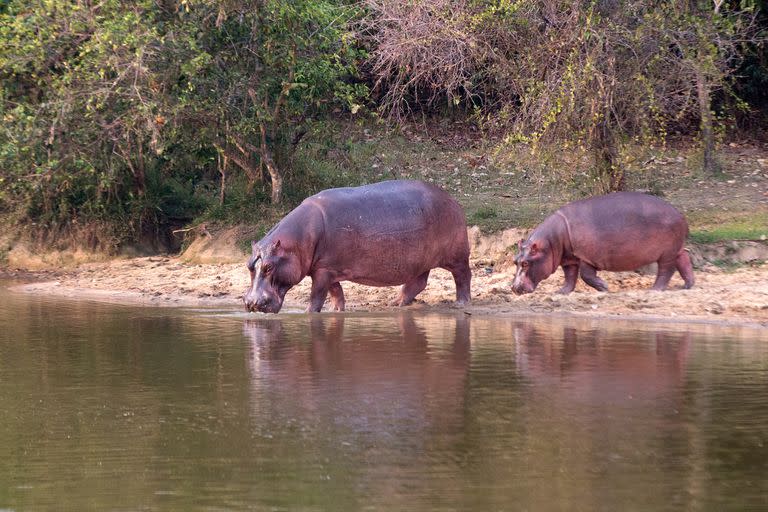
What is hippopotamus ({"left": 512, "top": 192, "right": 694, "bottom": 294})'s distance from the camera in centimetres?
1069

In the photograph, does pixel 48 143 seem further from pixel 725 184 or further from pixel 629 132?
pixel 725 184

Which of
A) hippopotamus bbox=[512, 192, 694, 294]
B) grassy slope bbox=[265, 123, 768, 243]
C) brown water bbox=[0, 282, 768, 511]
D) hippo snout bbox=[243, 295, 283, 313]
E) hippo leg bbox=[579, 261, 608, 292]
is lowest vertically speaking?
brown water bbox=[0, 282, 768, 511]

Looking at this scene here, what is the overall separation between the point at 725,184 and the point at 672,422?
9976 millimetres

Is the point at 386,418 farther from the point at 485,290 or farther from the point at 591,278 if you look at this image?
the point at 485,290

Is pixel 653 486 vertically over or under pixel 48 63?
under

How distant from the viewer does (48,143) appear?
12859 mm

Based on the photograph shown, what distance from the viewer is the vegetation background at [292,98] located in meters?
11.9

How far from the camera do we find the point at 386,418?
598 cm

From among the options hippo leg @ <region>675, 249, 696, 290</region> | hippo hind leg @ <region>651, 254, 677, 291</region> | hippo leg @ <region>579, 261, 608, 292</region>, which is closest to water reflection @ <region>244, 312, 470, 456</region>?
hippo leg @ <region>579, 261, 608, 292</region>

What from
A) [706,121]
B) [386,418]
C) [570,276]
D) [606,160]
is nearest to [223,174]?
[606,160]

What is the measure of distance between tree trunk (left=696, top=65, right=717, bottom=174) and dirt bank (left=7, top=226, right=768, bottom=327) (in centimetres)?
187

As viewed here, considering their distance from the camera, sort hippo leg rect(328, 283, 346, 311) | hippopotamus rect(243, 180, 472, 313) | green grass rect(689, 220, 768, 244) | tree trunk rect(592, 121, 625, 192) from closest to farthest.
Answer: hippopotamus rect(243, 180, 472, 313)
hippo leg rect(328, 283, 346, 311)
green grass rect(689, 220, 768, 244)
tree trunk rect(592, 121, 625, 192)

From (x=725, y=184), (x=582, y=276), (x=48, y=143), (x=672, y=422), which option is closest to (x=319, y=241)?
(x=582, y=276)

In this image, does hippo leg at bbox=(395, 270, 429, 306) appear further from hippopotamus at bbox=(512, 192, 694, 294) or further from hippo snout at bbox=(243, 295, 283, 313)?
hippo snout at bbox=(243, 295, 283, 313)
